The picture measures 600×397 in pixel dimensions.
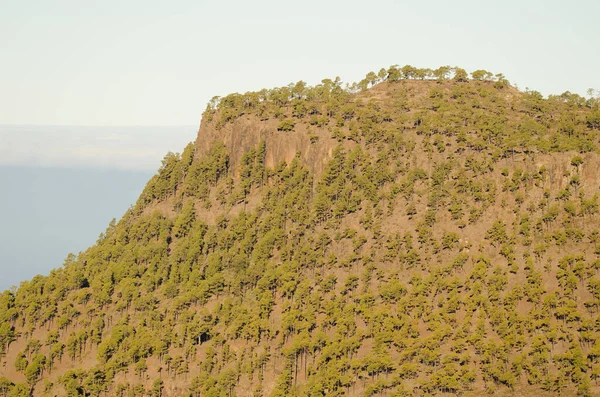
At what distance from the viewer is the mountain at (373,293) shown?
15588cm

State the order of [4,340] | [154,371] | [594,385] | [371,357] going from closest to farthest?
[594,385] < [371,357] < [154,371] < [4,340]

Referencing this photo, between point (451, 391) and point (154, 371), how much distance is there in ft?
198

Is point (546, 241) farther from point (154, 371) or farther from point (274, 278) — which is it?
point (154, 371)

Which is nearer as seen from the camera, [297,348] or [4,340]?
[297,348]

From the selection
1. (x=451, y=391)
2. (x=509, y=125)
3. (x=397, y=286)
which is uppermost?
(x=509, y=125)

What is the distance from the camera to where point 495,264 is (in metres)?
173

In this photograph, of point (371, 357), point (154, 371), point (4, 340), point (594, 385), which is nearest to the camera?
point (594, 385)

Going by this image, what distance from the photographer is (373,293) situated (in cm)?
17438

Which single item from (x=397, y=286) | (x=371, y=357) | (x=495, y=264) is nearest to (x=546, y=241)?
(x=495, y=264)

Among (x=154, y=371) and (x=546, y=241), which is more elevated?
(x=546, y=241)

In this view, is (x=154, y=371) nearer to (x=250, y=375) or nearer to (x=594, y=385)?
(x=250, y=375)

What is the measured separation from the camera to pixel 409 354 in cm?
15638

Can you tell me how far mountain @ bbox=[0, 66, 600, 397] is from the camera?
155875 mm

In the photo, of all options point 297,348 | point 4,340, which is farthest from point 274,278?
point 4,340
